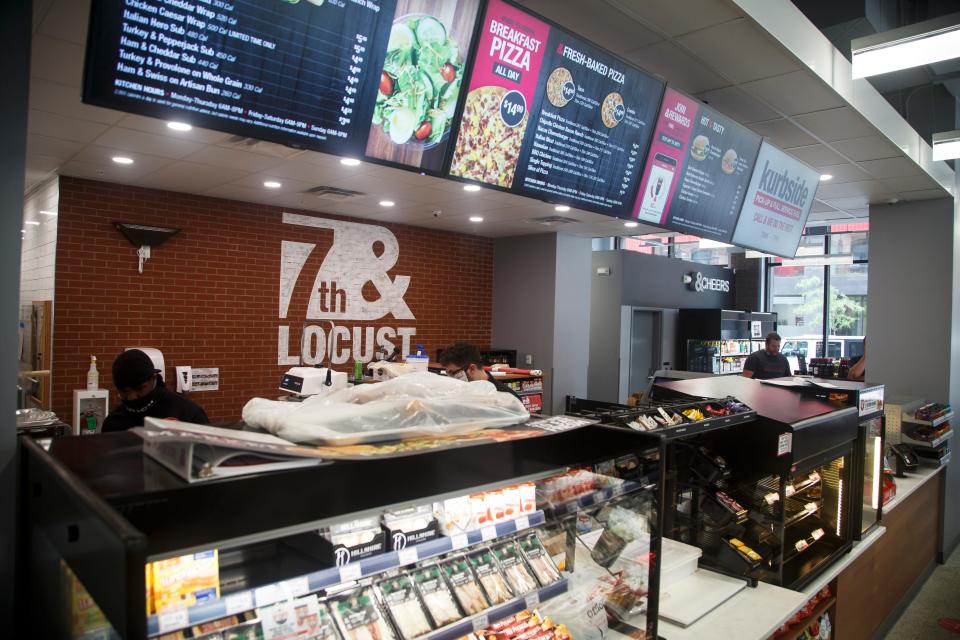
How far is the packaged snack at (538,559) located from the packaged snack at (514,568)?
0.02 m

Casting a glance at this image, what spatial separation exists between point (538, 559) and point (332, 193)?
489 cm

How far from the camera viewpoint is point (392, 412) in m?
1.40

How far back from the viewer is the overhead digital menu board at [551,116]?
261 centimetres

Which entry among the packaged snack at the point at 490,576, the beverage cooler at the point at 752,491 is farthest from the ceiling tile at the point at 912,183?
the packaged snack at the point at 490,576

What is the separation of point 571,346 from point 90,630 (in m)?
8.21

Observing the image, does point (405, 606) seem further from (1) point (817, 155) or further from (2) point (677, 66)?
(1) point (817, 155)

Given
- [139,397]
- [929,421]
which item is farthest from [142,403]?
[929,421]

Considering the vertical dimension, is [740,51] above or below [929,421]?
above

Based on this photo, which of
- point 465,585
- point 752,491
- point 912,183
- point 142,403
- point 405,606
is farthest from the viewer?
point 912,183

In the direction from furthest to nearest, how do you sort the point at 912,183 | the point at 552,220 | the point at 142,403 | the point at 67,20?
1. the point at 552,220
2. the point at 912,183
3. the point at 142,403
4. the point at 67,20

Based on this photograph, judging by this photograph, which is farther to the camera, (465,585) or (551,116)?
(551,116)

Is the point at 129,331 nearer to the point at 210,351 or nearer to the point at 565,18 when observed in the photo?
the point at 210,351

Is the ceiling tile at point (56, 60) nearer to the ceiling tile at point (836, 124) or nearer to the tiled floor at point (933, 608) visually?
the ceiling tile at point (836, 124)

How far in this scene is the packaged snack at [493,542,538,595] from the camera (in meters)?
1.77
